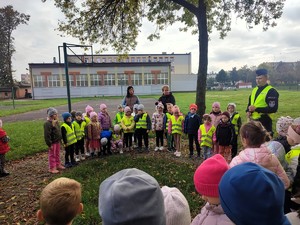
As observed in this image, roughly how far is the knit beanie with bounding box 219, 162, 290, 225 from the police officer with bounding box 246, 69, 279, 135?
4.30 metres

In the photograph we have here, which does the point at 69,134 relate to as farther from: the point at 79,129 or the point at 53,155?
the point at 53,155

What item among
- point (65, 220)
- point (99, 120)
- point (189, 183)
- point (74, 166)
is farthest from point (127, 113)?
point (65, 220)

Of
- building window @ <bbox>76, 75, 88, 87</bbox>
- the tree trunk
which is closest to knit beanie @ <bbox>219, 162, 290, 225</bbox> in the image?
the tree trunk

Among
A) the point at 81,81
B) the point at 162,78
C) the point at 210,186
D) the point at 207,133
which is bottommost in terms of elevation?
the point at 207,133

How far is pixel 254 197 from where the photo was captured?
1.31 m

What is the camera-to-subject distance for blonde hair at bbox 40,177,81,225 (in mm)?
1719

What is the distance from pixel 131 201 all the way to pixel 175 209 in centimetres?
70

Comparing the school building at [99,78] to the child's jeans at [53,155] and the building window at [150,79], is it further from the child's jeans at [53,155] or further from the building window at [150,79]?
the child's jeans at [53,155]

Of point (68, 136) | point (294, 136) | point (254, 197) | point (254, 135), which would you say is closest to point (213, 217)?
point (254, 197)

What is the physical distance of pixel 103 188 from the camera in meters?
1.57

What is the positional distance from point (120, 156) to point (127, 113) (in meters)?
1.42

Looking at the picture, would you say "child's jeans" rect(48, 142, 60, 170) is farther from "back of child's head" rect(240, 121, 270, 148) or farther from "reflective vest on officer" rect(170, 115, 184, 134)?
"back of child's head" rect(240, 121, 270, 148)

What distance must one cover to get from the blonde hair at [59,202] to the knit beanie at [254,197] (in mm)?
1083

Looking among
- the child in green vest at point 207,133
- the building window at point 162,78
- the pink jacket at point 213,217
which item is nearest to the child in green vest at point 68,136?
the child in green vest at point 207,133
